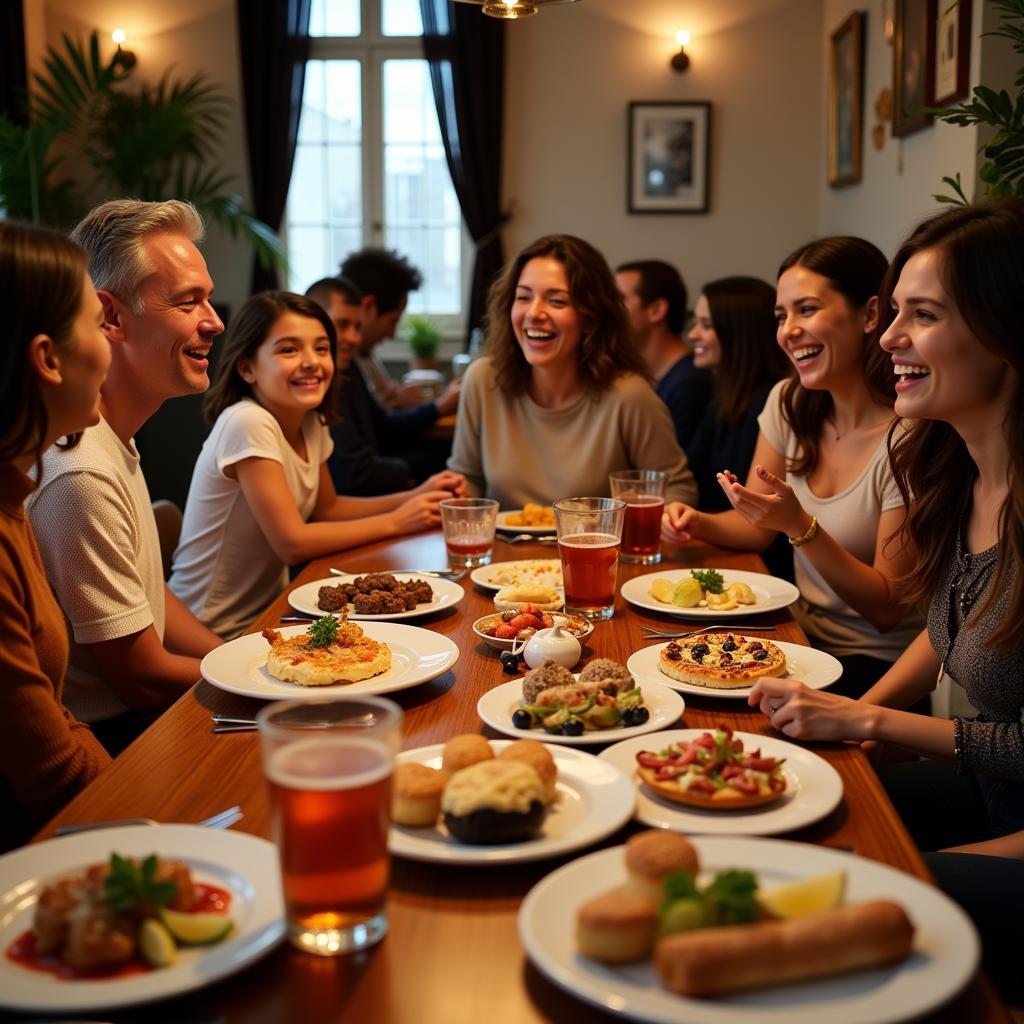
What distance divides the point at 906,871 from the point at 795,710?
1.09ft

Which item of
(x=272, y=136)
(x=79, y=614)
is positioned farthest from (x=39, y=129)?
(x=79, y=614)

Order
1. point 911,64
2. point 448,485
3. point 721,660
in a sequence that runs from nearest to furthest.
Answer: point 721,660 → point 448,485 → point 911,64

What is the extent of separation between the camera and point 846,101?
250 inches

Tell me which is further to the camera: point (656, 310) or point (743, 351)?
point (656, 310)

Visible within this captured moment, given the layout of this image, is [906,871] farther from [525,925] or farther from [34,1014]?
[34,1014]

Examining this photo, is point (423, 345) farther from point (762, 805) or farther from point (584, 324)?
point (762, 805)

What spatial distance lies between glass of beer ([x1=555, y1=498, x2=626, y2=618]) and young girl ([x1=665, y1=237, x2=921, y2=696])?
54 cm

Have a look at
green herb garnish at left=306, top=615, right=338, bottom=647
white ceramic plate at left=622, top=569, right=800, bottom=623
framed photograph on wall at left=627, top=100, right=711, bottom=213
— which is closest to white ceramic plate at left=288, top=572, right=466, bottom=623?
green herb garnish at left=306, top=615, right=338, bottom=647

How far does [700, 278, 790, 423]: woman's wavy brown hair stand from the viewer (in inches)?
138

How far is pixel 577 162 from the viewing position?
24.9ft

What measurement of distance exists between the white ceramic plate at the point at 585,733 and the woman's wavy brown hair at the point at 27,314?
644mm

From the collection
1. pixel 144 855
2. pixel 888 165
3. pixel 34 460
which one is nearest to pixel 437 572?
pixel 34 460

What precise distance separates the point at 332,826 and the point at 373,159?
295 inches

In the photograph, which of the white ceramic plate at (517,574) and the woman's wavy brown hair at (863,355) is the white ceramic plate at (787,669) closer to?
the white ceramic plate at (517,574)
